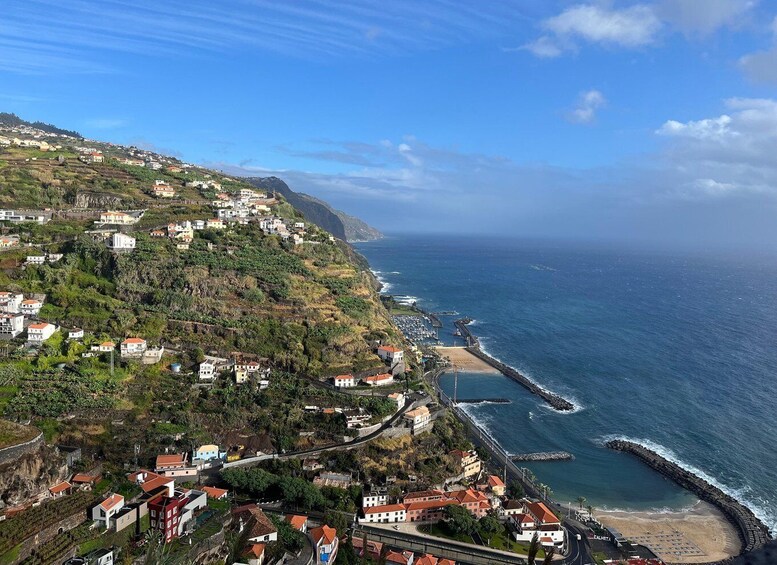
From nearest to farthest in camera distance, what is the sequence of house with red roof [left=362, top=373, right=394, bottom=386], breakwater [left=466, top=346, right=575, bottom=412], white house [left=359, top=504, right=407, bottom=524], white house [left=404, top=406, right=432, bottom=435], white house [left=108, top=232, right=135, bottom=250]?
white house [left=359, top=504, right=407, bottom=524] → white house [left=404, top=406, right=432, bottom=435] → house with red roof [left=362, top=373, right=394, bottom=386] → white house [left=108, top=232, right=135, bottom=250] → breakwater [left=466, top=346, right=575, bottom=412]

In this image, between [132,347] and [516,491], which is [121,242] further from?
[516,491]

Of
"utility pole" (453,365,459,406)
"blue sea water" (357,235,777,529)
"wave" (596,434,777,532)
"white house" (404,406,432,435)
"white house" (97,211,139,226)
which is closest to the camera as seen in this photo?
"wave" (596,434,777,532)

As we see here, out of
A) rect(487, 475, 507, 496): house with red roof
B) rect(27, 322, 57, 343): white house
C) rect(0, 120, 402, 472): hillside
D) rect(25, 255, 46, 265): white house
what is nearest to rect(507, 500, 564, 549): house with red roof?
rect(487, 475, 507, 496): house with red roof

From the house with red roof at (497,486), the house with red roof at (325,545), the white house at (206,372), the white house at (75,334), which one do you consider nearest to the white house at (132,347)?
the white house at (75,334)

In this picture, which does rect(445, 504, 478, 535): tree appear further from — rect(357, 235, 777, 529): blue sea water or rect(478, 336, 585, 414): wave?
rect(478, 336, 585, 414): wave

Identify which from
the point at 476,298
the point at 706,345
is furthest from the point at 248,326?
the point at 476,298

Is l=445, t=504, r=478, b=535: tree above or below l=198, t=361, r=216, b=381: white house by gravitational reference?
below

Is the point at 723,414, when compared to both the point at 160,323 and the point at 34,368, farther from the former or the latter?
the point at 34,368
